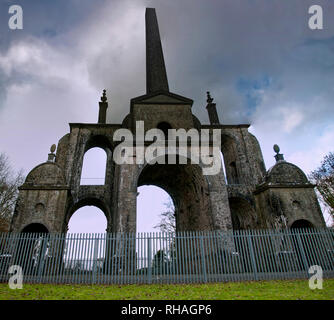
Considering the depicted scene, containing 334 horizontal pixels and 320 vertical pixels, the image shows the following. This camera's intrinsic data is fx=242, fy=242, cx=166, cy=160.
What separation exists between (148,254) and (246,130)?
16301 mm

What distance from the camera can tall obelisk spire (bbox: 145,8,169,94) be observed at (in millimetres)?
24358

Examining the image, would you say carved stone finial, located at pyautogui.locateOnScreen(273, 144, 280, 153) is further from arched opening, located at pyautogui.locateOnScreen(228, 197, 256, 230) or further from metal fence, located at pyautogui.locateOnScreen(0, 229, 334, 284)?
metal fence, located at pyautogui.locateOnScreen(0, 229, 334, 284)

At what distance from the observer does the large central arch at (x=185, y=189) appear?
15.6 m

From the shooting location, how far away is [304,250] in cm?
1230

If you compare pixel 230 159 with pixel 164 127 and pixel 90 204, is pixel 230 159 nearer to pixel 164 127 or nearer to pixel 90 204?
pixel 164 127

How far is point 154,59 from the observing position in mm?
26844

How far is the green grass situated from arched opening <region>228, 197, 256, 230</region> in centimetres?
937

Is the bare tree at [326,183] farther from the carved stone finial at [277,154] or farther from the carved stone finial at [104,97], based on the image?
the carved stone finial at [104,97]

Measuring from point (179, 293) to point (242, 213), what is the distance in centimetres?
1354

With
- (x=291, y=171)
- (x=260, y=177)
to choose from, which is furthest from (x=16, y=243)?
(x=260, y=177)

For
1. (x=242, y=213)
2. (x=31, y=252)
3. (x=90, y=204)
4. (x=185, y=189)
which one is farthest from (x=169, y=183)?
(x=31, y=252)

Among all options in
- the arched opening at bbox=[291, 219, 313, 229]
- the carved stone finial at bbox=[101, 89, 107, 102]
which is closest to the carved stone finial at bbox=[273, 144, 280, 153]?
the arched opening at bbox=[291, 219, 313, 229]

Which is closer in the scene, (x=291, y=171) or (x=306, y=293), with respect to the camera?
(x=306, y=293)
